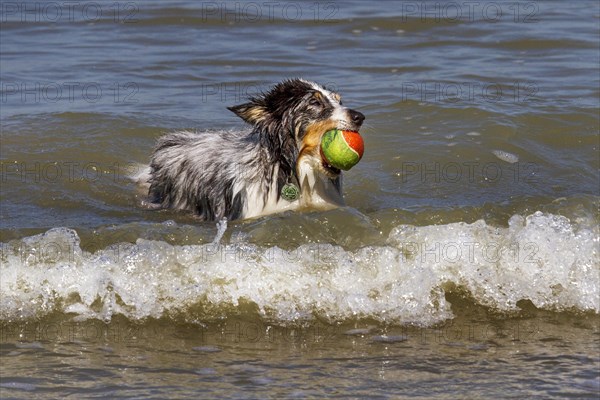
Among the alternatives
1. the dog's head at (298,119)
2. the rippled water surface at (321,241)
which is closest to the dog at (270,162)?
the dog's head at (298,119)

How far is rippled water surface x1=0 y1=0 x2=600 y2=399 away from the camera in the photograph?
21.1ft

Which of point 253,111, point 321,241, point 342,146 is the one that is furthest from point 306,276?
point 253,111

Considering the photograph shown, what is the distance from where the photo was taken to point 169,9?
16.1 m

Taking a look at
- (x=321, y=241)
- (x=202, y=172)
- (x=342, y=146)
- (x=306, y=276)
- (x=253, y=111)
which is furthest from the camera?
(x=202, y=172)

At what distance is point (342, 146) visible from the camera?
7.93 metres

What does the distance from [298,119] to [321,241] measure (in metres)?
0.90

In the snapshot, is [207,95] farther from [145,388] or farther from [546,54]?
[145,388]

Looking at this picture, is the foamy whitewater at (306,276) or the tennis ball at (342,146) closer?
the foamy whitewater at (306,276)

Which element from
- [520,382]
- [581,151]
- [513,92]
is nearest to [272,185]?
[520,382]

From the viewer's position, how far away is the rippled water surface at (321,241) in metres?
6.43

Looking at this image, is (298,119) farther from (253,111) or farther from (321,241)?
(321,241)

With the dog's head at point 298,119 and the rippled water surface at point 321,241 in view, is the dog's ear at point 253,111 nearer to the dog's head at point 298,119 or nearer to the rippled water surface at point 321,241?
the dog's head at point 298,119

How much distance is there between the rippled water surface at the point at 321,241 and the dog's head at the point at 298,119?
45 cm

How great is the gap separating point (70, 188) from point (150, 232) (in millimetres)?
1961
